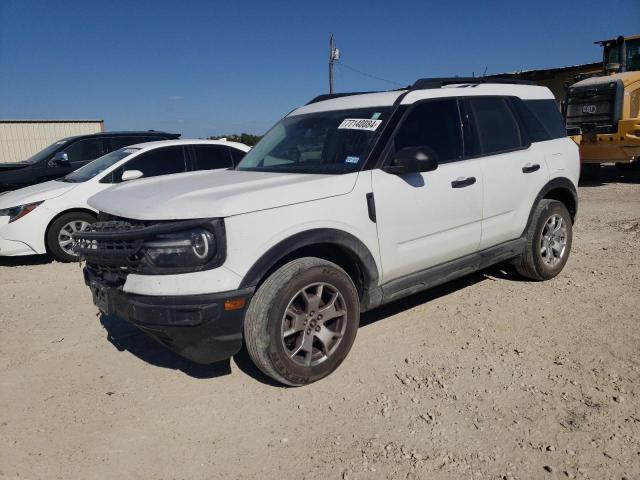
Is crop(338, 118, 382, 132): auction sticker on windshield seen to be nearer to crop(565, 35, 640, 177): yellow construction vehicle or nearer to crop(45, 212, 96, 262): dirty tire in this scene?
crop(45, 212, 96, 262): dirty tire

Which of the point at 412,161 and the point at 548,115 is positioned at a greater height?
the point at 548,115

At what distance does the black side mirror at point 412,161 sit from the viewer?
3582 millimetres

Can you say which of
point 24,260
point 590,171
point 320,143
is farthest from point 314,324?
point 590,171

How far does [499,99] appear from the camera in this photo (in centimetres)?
476

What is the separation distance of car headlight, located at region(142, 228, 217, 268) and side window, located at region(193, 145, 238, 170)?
4.87m

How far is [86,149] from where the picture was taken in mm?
9016

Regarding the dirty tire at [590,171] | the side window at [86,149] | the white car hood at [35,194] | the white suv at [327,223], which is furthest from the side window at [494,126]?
the dirty tire at [590,171]

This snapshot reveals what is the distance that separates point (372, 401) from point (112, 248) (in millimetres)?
1853

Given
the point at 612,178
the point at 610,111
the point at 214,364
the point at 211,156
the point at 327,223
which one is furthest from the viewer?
the point at 612,178

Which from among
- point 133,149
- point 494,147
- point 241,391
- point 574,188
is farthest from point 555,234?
point 133,149

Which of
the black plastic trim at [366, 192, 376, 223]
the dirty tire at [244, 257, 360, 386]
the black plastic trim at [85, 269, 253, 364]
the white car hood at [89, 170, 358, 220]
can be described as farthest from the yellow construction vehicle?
the black plastic trim at [85, 269, 253, 364]

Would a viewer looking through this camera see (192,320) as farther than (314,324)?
No

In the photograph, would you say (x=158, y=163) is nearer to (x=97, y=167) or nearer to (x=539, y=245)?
(x=97, y=167)

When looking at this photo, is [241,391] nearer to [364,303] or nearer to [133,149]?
[364,303]
